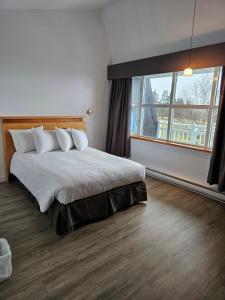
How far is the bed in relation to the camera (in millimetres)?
2238

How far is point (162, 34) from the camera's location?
3.39 m

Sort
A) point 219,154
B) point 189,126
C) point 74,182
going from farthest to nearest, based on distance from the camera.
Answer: point 189,126
point 219,154
point 74,182

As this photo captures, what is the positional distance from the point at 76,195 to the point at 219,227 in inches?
67.9

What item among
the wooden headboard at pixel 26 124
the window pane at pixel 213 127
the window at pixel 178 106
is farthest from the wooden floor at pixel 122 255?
the window at pixel 178 106

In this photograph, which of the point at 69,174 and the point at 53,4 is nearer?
the point at 69,174

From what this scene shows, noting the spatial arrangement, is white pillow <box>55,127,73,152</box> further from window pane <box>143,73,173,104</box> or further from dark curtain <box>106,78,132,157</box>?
window pane <box>143,73,173,104</box>

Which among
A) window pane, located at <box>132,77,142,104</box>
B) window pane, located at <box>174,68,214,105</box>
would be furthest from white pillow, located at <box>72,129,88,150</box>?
window pane, located at <box>174,68,214,105</box>

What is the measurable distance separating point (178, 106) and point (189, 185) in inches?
55.5

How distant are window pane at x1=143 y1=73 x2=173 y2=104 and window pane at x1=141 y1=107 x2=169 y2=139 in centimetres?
17

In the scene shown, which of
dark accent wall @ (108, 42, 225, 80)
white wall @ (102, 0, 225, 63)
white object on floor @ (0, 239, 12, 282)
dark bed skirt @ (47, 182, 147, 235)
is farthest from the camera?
dark accent wall @ (108, 42, 225, 80)

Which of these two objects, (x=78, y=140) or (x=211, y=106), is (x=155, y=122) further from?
(x=78, y=140)

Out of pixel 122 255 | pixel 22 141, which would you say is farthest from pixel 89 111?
pixel 122 255

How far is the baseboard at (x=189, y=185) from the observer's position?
3152 mm

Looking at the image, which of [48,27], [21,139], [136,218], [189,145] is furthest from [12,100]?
[189,145]
